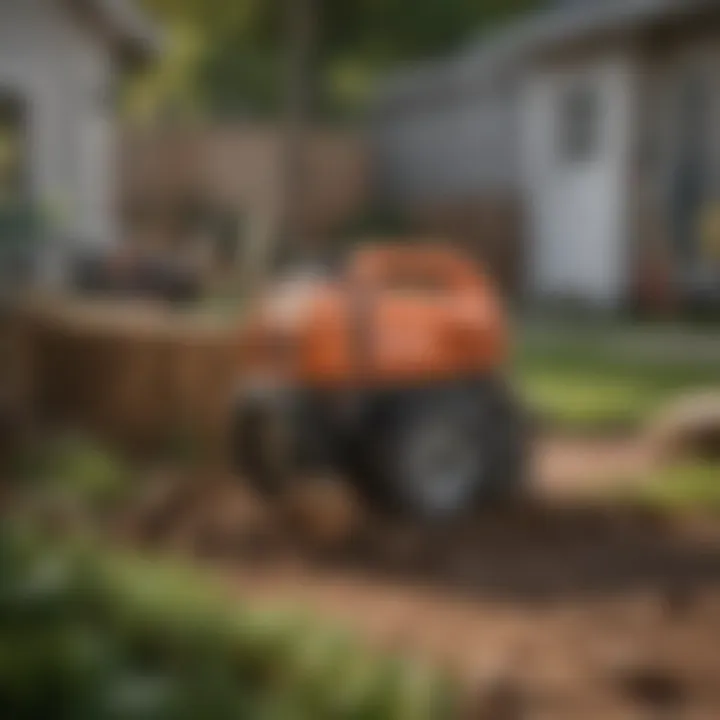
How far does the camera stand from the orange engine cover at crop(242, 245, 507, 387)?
255 centimetres

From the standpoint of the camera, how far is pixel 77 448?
2889 mm

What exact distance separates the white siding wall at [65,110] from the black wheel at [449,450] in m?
0.58

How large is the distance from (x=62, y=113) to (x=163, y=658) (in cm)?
162

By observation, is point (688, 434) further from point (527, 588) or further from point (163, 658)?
point (163, 658)

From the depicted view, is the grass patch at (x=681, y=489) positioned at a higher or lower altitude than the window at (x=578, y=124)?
lower

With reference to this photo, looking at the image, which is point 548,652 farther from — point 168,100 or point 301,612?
point 168,100

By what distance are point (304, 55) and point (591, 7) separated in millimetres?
2913

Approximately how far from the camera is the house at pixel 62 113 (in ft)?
9.64

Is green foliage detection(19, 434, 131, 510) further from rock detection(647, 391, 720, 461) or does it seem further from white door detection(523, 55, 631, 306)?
white door detection(523, 55, 631, 306)

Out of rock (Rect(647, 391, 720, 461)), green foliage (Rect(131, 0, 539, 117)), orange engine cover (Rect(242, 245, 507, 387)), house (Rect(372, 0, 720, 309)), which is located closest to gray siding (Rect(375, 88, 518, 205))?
house (Rect(372, 0, 720, 309))

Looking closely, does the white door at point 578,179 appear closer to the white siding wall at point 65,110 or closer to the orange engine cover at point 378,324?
the white siding wall at point 65,110

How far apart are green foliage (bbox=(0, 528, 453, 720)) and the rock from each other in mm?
1427

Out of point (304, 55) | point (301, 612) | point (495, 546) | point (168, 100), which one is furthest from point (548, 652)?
point (168, 100)

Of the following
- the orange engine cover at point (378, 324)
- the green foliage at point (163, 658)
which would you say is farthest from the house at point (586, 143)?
the green foliage at point (163, 658)
